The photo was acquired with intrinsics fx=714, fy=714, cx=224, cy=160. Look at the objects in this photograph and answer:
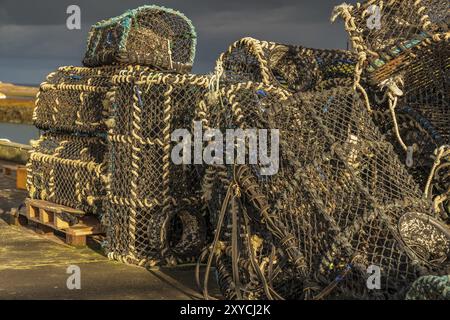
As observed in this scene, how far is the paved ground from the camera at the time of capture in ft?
16.0

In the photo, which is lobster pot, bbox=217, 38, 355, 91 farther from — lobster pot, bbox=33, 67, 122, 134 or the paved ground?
the paved ground

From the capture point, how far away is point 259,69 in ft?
18.4

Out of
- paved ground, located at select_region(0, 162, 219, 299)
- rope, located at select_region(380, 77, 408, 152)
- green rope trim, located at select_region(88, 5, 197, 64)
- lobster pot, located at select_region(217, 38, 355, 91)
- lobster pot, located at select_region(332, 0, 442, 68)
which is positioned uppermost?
green rope trim, located at select_region(88, 5, 197, 64)

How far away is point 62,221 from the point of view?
6.55 metres

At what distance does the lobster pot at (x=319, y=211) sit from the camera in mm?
4117

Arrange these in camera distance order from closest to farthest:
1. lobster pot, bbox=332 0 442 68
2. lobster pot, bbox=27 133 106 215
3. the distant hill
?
lobster pot, bbox=332 0 442 68
lobster pot, bbox=27 133 106 215
the distant hill

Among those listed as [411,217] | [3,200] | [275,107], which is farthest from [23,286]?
[3,200]

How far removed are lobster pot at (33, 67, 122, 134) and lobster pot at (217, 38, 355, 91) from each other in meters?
1.18

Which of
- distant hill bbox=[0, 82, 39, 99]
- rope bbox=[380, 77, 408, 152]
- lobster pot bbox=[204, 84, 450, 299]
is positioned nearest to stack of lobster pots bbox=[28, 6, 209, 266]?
lobster pot bbox=[204, 84, 450, 299]

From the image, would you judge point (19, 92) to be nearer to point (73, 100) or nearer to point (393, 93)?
point (73, 100)

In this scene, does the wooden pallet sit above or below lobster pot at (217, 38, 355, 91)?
below

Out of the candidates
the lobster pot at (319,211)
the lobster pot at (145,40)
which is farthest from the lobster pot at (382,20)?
the lobster pot at (145,40)

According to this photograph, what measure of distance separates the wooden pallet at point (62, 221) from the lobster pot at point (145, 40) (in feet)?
4.58
